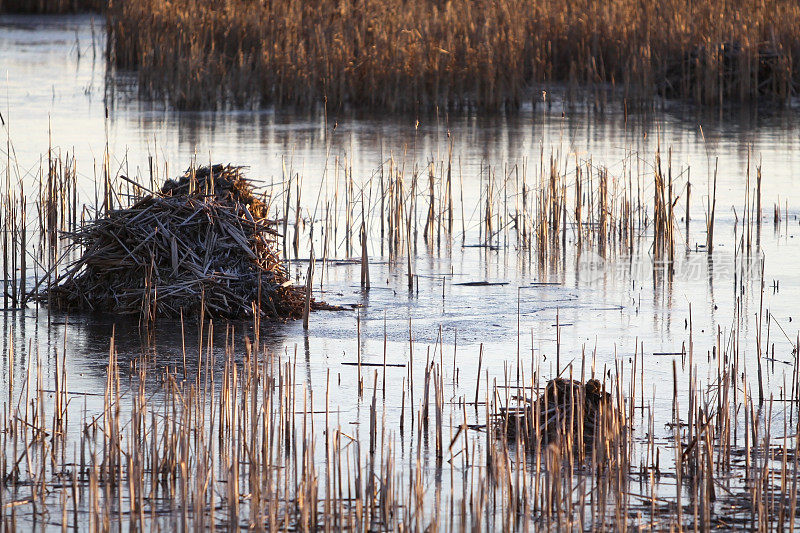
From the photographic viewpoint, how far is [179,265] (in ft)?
25.9

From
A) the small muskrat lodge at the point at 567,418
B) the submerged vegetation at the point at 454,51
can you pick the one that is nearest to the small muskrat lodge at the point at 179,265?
the small muskrat lodge at the point at 567,418

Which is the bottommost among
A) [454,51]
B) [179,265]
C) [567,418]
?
[567,418]

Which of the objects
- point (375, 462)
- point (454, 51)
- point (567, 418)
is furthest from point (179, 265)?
point (454, 51)

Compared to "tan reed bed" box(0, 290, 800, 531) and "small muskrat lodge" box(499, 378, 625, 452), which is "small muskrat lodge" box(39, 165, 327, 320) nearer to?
"tan reed bed" box(0, 290, 800, 531)

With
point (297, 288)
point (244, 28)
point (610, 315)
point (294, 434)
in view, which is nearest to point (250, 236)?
point (297, 288)

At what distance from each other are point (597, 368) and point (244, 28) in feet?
54.7

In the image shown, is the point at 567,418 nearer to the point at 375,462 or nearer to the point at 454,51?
the point at 375,462

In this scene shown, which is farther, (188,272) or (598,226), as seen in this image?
(598,226)

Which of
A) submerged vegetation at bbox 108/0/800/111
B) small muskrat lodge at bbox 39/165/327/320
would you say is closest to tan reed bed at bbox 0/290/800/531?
small muskrat lodge at bbox 39/165/327/320

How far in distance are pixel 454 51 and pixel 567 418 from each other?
15.3 m

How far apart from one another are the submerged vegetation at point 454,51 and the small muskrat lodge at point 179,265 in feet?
35.5

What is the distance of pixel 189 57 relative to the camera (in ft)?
67.8

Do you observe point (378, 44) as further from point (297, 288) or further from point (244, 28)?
point (297, 288)

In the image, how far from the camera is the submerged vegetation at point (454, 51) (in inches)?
786
